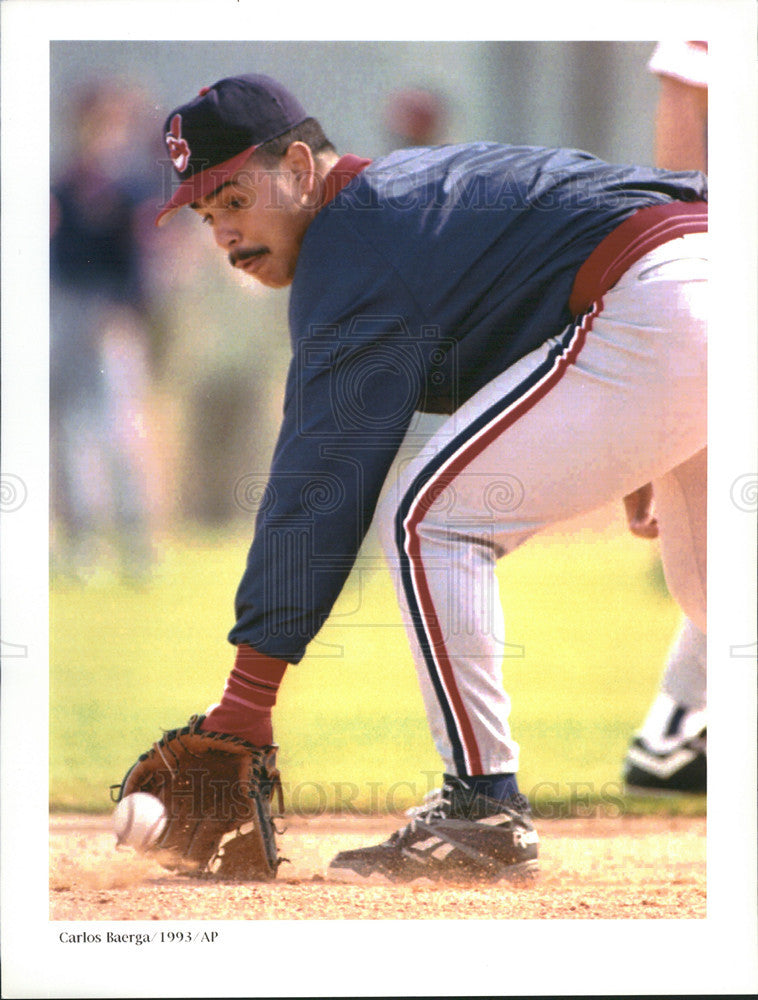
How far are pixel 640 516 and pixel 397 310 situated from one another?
77 cm

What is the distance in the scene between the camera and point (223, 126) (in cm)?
308

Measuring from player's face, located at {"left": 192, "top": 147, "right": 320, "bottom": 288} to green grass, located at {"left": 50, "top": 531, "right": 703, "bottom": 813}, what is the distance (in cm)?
64

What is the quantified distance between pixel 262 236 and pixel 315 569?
78cm

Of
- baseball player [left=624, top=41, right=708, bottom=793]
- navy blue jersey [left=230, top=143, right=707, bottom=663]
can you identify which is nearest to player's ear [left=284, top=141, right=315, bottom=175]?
navy blue jersey [left=230, top=143, right=707, bottom=663]

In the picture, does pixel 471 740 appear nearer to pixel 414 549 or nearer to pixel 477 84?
pixel 414 549

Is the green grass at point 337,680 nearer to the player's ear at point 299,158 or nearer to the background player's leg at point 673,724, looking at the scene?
the background player's leg at point 673,724

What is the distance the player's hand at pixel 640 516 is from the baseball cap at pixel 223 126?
1.19 meters

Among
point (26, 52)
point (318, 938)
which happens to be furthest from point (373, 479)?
point (26, 52)

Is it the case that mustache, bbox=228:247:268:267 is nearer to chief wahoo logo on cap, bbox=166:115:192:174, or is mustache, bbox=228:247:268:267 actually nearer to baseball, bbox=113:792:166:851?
chief wahoo logo on cap, bbox=166:115:192:174

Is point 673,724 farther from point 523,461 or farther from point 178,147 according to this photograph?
point 178,147

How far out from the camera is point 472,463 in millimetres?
3051

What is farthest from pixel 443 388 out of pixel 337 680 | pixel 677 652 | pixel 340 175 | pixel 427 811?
pixel 427 811

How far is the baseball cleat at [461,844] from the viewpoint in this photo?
10.1 ft

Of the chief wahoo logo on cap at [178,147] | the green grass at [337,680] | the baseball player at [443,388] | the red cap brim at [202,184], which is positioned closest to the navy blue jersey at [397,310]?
the baseball player at [443,388]
